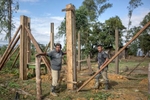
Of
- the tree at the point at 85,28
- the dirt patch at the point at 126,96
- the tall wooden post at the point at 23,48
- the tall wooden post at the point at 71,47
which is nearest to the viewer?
the dirt patch at the point at 126,96

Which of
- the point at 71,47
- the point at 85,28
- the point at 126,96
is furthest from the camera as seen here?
the point at 85,28

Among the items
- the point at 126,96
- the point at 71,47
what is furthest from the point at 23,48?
the point at 126,96

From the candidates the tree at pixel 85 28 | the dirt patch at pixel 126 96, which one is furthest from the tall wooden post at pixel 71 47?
the tree at pixel 85 28

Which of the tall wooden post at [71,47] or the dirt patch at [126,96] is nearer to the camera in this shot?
the dirt patch at [126,96]

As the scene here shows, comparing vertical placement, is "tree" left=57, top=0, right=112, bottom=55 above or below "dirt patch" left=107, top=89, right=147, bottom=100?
above

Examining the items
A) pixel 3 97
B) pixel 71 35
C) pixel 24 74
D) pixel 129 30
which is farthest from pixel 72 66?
pixel 129 30

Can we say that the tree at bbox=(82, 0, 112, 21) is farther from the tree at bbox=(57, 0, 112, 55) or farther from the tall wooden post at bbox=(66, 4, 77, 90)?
the tall wooden post at bbox=(66, 4, 77, 90)

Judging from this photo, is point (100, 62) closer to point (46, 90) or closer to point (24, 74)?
point (46, 90)

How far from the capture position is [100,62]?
6.71m

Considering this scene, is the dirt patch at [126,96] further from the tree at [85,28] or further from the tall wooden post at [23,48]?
the tree at [85,28]

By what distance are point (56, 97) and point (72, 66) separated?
1.23 meters

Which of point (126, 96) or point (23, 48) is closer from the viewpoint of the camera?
point (126, 96)

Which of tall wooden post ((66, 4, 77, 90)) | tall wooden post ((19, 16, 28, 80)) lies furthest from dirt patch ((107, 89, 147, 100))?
tall wooden post ((19, 16, 28, 80))

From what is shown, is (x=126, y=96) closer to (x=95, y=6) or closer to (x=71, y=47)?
(x=71, y=47)
